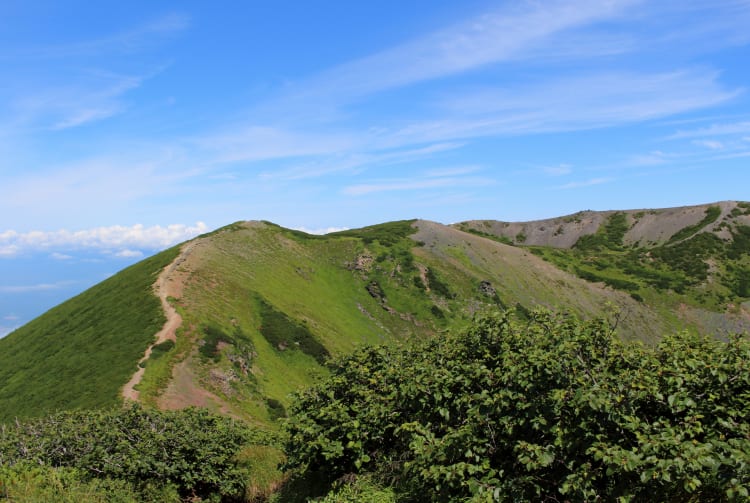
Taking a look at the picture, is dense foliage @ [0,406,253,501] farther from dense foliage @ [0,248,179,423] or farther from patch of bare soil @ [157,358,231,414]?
dense foliage @ [0,248,179,423]

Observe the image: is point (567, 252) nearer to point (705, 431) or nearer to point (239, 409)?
point (239, 409)

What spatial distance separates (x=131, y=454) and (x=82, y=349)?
4512cm

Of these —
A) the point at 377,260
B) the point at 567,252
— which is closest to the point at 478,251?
the point at 377,260

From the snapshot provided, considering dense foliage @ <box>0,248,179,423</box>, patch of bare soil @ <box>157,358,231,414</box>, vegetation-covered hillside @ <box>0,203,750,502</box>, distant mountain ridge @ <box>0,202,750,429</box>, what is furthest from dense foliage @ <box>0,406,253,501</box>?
dense foliage @ <box>0,248,179,423</box>

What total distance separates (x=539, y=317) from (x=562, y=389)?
201 inches

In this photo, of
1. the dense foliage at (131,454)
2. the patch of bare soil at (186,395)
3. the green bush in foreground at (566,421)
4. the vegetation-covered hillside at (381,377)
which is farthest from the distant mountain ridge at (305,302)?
the dense foliage at (131,454)

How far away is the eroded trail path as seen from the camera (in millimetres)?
45250

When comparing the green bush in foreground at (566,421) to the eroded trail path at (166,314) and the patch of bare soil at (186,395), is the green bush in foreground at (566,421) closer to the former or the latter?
the patch of bare soil at (186,395)

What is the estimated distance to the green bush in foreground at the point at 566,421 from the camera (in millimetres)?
10523

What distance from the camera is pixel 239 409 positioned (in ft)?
156

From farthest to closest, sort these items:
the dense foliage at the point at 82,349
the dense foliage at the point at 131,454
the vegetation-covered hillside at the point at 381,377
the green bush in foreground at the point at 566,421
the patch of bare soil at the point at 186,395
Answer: the dense foliage at the point at 82,349, the patch of bare soil at the point at 186,395, the dense foliage at the point at 131,454, the vegetation-covered hillside at the point at 381,377, the green bush in foreground at the point at 566,421

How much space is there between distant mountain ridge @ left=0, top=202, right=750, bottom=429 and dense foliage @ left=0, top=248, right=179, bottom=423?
0.25 metres

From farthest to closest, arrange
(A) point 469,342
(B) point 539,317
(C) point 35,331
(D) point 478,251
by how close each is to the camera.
Result: (D) point 478,251
(C) point 35,331
(A) point 469,342
(B) point 539,317

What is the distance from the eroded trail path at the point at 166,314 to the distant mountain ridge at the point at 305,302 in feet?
1.59
